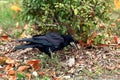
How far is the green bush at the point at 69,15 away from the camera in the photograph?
227 inches

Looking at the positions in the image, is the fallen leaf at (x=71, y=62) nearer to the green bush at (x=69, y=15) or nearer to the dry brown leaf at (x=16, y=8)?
the green bush at (x=69, y=15)

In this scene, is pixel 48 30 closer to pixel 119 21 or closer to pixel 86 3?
pixel 86 3

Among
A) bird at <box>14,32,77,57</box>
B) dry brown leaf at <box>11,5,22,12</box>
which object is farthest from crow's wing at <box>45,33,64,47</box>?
dry brown leaf at <box>11,5,22,12</box>

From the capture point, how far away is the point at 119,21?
7945 mm

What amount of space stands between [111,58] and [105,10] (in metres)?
0.73

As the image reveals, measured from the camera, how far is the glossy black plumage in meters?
5.71

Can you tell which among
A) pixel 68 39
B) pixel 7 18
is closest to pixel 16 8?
pixel 7 18

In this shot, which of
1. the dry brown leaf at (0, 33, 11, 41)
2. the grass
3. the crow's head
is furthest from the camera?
the grass

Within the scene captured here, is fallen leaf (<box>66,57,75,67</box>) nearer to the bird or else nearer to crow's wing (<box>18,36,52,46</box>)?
the bird

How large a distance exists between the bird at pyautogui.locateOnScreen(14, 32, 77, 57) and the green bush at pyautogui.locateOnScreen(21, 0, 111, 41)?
0.45 ft

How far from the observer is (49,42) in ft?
19.1

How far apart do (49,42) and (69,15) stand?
19.5 inches

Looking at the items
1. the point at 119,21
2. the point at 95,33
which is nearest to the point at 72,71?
the point at 95,33

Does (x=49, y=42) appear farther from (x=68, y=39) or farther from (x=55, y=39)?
(x=68, y=39)
